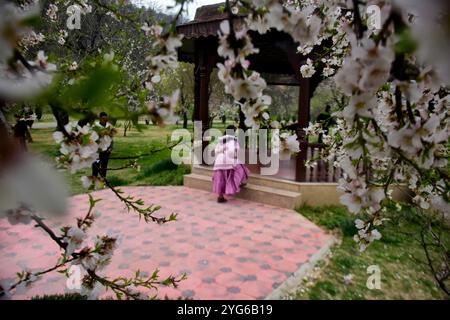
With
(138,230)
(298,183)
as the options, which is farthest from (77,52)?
(298,183)

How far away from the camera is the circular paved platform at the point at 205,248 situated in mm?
3625

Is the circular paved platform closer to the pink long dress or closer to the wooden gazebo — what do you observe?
the pink long dress

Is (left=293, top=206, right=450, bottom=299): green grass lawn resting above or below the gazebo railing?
below

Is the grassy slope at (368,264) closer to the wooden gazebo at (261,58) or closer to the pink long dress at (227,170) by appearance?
the wooden gazebo at (261,58)

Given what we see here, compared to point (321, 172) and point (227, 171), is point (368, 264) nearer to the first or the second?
point (321, 172)

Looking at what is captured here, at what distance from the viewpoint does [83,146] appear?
1058 mm

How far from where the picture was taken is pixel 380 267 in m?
4.27

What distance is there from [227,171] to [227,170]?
0.07 feet

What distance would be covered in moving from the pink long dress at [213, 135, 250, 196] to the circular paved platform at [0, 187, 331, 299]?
37 centimetres

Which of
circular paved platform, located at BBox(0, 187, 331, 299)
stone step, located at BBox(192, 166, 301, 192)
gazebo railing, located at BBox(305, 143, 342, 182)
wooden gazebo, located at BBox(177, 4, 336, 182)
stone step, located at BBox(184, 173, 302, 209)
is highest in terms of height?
wooden gazebo, located at BBox(177, 4, 336, 182)

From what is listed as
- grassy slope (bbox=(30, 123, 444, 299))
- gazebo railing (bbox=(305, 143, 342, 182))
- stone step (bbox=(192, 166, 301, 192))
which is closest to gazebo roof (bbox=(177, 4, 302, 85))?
gazebo railing (bbox=(305, 143, 342, 182))

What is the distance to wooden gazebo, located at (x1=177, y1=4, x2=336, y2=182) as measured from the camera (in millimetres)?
6332

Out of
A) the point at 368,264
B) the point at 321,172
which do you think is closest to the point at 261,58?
the point at 321,172
